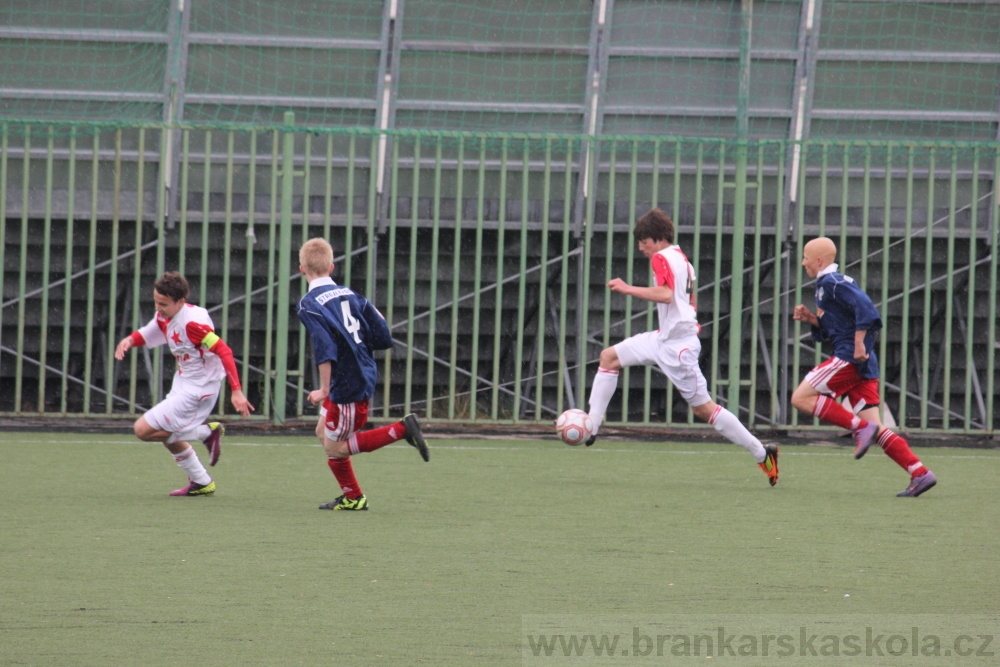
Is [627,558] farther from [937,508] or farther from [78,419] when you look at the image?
[78,419]

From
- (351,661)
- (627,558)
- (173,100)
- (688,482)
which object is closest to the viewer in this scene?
(351,661)

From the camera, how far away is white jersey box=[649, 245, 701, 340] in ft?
28.3

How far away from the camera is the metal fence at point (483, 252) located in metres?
11.4

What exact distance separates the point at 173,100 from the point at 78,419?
9.43 ft

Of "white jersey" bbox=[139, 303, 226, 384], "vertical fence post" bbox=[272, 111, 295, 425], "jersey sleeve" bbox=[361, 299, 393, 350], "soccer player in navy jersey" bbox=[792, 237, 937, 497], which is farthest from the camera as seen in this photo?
"vertical fence post" bbox=[272, 111, 295, 425]

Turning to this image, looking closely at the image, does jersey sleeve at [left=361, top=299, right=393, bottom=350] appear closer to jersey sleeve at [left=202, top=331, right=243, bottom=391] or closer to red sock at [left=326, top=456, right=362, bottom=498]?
red sock at [left=326, top=456, right=362, bottom=498]

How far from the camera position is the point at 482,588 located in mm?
5043

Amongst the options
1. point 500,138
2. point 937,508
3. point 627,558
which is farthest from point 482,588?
point 500,138

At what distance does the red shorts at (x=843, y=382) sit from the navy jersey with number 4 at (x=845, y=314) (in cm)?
4

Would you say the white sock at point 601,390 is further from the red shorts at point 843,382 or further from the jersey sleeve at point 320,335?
the jersey sleeve at point 320,335

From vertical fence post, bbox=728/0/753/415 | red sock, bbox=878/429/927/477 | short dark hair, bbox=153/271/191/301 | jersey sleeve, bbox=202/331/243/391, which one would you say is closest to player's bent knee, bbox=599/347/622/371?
red sock, bbox=878/429/927/477

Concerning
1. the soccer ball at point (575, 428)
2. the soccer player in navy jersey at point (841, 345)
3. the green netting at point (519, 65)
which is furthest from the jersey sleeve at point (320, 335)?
the green netting at point (519, 65)

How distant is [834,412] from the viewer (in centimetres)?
851

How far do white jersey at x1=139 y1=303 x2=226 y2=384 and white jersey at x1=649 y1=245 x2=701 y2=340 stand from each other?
8.76ft
